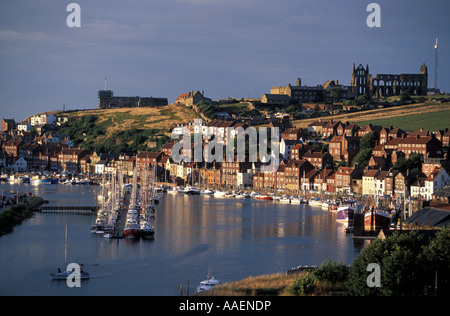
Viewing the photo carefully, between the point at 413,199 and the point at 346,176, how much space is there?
6.95 metres

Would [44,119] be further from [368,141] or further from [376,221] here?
[376,221]

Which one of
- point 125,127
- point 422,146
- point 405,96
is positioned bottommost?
point 422,146

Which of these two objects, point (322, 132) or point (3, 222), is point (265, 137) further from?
point (3, 222)

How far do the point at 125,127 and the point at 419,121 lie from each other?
3516 centimetres

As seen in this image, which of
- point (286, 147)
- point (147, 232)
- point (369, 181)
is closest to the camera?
point (147, 232)

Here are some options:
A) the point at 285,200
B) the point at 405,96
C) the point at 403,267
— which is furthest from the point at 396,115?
the point at 403,267

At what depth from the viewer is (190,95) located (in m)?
84.0

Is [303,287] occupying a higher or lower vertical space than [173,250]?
higher

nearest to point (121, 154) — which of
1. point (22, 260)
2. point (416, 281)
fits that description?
point (22, 260)

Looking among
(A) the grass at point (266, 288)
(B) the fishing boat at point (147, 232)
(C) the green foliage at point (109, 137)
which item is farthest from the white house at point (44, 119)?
(A) the grass at point (266, 288)

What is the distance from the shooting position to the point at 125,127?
264ft

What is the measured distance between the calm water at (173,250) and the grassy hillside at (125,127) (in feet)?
117

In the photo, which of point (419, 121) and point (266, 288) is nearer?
point (266, 288)

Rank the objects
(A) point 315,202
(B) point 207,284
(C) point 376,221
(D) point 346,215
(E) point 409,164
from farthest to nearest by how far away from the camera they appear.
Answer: (E) point 409,164 → (A) point 315,202 → (D) point 346,215 → (C) point 376,221 → (B) point 207,284
